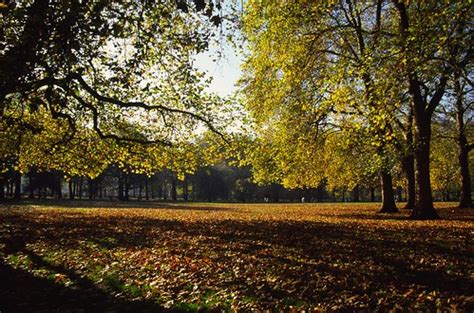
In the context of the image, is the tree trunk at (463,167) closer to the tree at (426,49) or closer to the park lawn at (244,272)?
the tree at (426,49)

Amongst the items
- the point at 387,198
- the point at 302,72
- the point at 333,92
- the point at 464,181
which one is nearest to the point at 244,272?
the point at 333,92

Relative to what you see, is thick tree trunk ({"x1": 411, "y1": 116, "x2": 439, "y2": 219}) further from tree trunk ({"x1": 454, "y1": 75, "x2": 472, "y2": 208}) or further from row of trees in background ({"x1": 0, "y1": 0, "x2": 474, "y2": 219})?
tree trunk ({"x1": 454, "y1": 75, "x2": 472, "y2": 208})

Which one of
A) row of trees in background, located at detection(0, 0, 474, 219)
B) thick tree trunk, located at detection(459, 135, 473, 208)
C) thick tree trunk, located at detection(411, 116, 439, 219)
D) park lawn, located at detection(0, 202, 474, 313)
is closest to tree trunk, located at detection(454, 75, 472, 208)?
thick tree trunk, located at detection(459, 135, 473, 208)

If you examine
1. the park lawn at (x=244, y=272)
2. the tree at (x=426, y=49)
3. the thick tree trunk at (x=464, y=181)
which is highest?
the tree at (x=426, y=49)

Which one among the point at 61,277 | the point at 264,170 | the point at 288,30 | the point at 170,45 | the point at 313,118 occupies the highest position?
the point at 288,30

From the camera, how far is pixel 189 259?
28.6ft

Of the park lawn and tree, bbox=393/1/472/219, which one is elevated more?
tree, bbox=393/1/472/219

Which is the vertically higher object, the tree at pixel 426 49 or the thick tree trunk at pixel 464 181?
the tree at pixel 426 49

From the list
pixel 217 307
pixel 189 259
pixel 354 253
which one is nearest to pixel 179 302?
pixel 217 307

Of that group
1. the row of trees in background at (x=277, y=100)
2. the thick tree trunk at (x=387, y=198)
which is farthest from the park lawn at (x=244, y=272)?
the thick tree trunk at (x=387, y=198)

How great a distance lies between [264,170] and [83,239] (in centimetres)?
1273

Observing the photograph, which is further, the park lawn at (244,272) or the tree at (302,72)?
the tree at (302,72)

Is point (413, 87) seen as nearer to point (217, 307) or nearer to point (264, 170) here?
point (264, 170)

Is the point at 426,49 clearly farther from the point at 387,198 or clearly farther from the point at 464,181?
the point at 464,181
